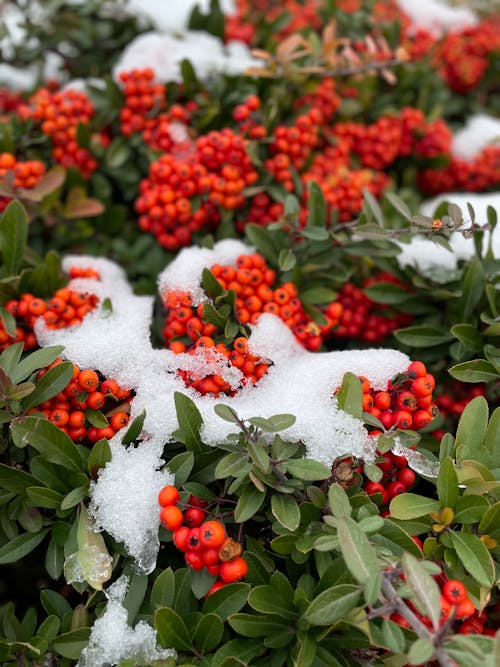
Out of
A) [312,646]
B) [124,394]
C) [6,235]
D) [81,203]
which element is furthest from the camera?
[81,203]

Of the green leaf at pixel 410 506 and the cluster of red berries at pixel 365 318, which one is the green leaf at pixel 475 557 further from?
the cluster of red berries at pixel 365 318

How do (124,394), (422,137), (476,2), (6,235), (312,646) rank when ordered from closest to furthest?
(312,646), (124,394), (6,235), (422,137), (476,2)

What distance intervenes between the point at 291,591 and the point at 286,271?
1.29 meters

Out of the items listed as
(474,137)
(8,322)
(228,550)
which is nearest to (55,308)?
(8,322)

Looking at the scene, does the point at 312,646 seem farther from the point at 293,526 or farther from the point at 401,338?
the point at 401,338

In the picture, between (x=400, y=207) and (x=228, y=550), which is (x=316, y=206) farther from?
(x=228, y=550)

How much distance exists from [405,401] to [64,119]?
220cm

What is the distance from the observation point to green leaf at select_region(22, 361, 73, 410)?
1943 millimetres

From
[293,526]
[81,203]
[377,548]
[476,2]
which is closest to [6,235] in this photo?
[81,203]

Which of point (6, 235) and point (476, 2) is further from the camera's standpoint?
point (476, 2)

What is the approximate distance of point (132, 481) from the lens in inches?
73.0

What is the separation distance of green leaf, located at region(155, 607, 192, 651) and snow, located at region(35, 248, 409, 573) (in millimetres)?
197

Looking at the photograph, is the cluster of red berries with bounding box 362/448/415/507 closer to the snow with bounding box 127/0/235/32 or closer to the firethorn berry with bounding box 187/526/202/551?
the firethorn berry with bounding box 187/526/202/551

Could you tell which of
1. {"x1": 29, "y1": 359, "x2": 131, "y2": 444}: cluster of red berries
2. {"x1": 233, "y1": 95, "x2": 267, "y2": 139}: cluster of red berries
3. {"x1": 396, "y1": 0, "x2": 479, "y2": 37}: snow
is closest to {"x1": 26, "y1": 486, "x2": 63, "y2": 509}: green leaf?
{"x1": 29, "y1": 359, "x2": 131, "y2": 444}: cluster of red berries
